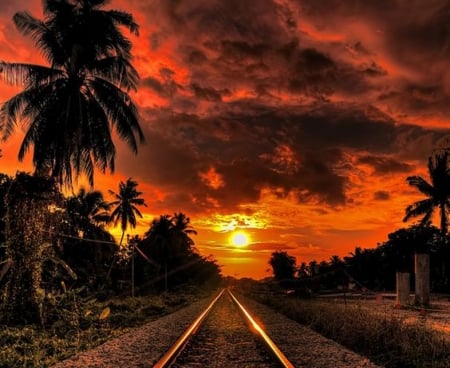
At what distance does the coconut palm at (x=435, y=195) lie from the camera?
4891cm

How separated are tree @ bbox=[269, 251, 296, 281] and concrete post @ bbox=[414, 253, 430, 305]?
95122 millimetres

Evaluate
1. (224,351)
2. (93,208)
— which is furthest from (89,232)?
(224,351)

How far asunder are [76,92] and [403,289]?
18.5 m

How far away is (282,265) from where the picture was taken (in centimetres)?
12256

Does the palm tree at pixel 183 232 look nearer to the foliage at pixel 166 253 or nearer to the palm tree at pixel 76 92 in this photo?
the foliage at pixel 166 253

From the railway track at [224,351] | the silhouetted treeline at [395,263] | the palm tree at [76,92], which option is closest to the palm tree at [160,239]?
the silhouetted treeline at [395,263]

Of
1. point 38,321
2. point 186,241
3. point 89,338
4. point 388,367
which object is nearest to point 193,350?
point 388,367

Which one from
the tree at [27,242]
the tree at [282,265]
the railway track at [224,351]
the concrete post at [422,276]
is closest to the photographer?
the railway track at [224,351]

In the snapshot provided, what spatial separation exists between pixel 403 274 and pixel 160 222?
48.7 metres

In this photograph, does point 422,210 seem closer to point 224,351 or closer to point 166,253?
point 166,253

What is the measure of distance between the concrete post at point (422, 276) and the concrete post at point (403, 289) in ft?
3.44

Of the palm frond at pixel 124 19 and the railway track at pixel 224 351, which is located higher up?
the palm frond at pixel 124 19

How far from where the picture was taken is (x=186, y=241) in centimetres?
7706

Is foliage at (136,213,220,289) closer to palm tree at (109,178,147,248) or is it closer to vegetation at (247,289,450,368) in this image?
palm tree at (109,178,147,248)
